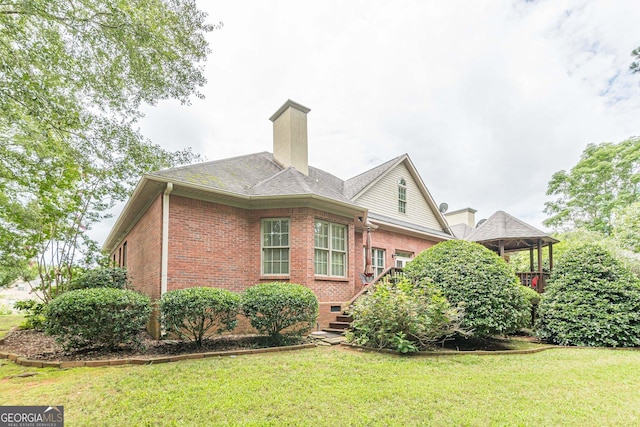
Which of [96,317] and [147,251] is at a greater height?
[147,251]

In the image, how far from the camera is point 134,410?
3.35 meters

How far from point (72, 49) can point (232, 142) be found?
1290 cm

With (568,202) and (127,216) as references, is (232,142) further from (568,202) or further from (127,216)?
(568,202)

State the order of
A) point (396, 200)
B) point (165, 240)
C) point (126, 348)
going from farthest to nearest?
point (396, 200) < point (165, 240) < point (126, 348)

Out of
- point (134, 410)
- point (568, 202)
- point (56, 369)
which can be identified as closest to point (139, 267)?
point (56, 369)

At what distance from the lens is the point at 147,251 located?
930 cm

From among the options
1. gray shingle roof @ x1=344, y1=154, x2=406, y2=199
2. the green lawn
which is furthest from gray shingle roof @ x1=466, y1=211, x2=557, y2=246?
the green lawn

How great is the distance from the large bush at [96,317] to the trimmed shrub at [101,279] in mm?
3283

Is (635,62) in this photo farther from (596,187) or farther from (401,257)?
(596,187)

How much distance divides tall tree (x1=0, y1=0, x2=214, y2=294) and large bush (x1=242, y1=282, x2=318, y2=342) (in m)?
4.21

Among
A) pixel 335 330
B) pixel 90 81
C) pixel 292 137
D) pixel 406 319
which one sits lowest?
pixel 335 330
